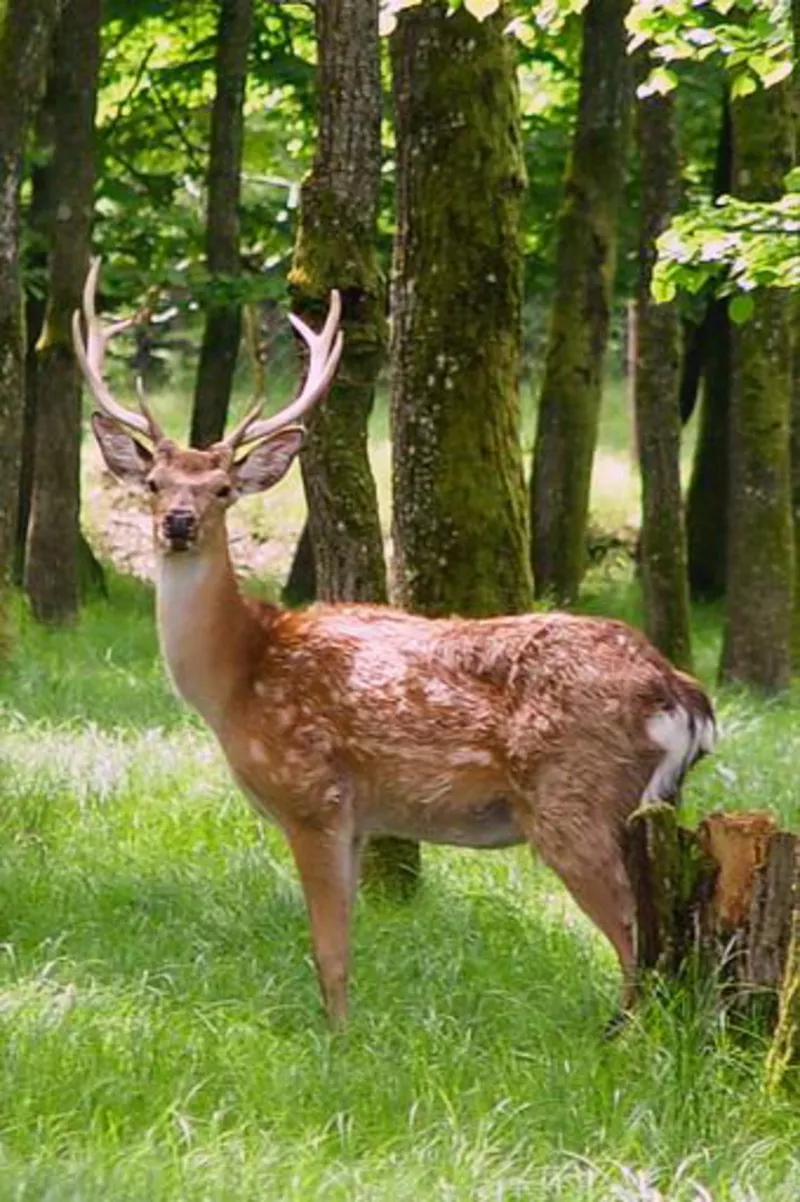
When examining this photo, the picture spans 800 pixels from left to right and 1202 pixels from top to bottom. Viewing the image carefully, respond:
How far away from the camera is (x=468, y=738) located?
834 centimetres

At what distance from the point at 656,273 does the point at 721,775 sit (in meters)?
2.83

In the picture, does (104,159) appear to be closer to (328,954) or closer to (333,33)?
(333,33)

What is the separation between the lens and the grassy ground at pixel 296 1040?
6156 millimetres

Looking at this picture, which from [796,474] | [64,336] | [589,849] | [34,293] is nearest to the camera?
[589,849]

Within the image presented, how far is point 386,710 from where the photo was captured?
8461mm

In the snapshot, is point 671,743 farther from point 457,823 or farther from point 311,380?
point 311,380

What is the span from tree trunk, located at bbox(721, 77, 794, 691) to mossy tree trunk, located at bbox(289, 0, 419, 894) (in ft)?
21.4

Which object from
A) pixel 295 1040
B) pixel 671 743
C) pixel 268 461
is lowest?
pixel 295 1040

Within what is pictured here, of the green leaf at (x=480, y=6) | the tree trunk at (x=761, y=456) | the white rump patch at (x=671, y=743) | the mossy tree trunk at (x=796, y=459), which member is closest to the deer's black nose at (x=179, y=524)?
the white rump patch at (x=671, y=743)

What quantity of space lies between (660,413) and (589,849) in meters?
7.99

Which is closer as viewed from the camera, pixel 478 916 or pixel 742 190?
pixel 478 916

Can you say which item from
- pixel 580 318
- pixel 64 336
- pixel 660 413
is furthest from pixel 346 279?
pixel 580 318

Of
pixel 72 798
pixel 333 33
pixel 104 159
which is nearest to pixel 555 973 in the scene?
pixel 72 798

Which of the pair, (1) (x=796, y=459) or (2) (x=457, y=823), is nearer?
(2) (x=457, y=823)
